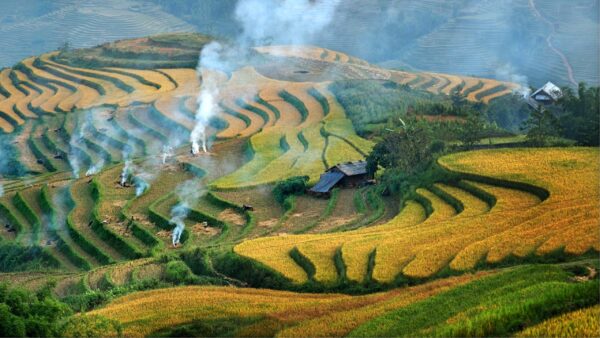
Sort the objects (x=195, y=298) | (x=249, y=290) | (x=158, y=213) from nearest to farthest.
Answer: (x=195, y=298), (x=249, y=290), (x=158, y=213)

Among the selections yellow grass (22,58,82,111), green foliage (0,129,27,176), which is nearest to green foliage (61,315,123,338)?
green foliage (0,129,27,176)

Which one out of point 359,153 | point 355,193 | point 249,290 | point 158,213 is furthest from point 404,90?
point 249,290

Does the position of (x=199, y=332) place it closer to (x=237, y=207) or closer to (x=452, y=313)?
(x=452, y=313)

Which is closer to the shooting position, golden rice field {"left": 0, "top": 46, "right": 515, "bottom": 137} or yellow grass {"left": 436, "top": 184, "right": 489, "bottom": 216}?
yellow grass {"left": 436, "top": 184, "right": 489, "bottom": 216}

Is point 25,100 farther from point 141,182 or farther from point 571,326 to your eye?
point 571,326

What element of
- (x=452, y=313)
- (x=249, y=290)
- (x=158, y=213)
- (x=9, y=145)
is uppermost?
(x=452, y=313)

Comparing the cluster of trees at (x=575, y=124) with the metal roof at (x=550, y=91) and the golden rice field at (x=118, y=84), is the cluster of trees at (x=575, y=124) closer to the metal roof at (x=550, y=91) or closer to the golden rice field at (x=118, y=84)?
the metal roof at (x=550, y=91)

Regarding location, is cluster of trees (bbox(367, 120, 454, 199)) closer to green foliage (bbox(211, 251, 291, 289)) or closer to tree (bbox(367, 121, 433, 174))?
tree (bbox(367, 121, 433, 174))
